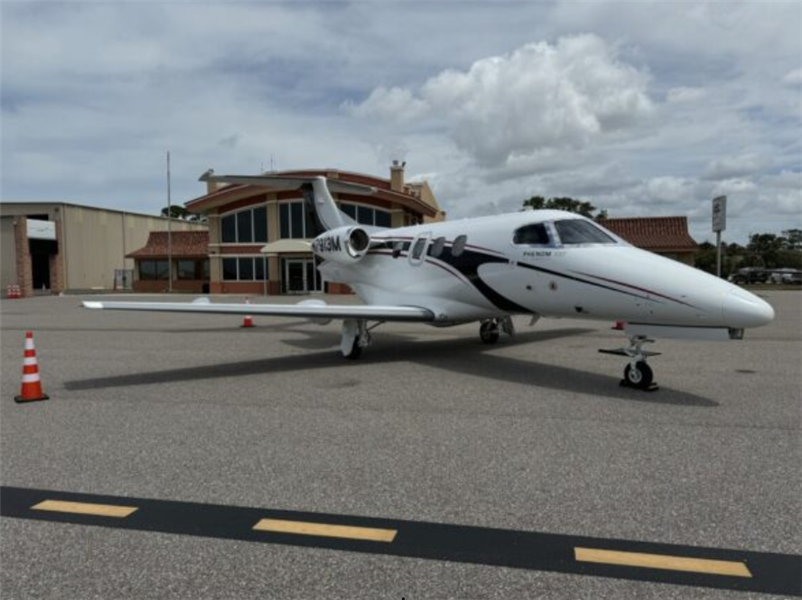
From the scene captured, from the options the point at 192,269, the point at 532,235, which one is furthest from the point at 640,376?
the point at 192,269

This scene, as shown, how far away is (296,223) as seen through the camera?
4259 centimetres

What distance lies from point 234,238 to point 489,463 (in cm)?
4143

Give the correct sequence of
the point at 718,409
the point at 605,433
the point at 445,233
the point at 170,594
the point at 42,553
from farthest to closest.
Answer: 1. the point at 445,233
2. the point at 718,409
3. the point at 605,433
4. the point at 42,553
5. the point at 170,594

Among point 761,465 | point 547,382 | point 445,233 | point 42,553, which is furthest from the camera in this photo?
point 445,233

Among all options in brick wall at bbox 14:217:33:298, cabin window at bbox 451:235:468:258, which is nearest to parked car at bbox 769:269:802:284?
cabin window at bbox 451:235:468:258

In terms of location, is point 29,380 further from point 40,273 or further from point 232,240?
point 40,273

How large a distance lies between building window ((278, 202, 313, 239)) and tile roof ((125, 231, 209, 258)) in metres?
11.4

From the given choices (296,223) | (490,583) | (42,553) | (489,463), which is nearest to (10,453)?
(42,553)

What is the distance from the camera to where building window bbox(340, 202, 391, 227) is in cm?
4109

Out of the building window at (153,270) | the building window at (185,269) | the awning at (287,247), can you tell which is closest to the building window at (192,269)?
the building window at (185,269)

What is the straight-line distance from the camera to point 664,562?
12.2 ft

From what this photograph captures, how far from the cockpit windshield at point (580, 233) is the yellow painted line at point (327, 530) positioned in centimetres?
649

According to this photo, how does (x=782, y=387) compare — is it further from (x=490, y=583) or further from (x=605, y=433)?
(x=490, y=583)

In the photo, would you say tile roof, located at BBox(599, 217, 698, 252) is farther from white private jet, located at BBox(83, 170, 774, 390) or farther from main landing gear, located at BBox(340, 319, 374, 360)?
main landing gear, located at BBox(340, 319, 374, 360)
